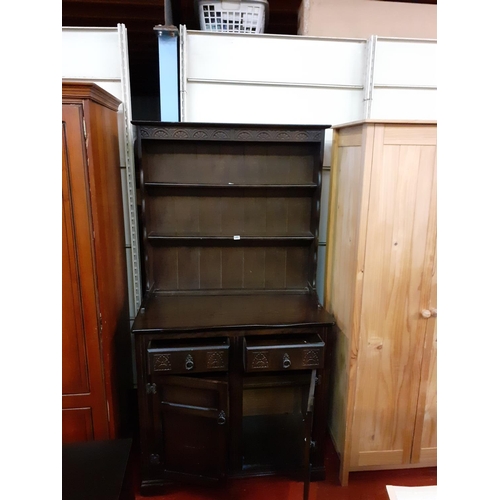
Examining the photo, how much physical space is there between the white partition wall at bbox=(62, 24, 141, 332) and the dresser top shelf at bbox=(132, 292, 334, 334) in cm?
61

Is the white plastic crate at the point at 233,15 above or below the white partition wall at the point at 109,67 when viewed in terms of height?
above

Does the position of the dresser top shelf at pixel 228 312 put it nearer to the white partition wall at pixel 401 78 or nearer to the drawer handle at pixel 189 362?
the drawer handle at pixel 189 362

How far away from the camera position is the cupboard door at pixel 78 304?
4.90 ft

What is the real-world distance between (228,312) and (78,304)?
68 cm

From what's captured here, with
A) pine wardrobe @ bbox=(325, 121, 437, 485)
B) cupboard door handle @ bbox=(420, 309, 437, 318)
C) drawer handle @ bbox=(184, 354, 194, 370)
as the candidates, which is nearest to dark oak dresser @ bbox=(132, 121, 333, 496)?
drawer handle @ bbox=(184, 354, 194, 370)

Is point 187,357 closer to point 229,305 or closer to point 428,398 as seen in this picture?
point 229,305

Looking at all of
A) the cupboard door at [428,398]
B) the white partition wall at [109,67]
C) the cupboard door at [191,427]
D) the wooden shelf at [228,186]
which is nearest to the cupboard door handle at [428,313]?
the cupboard door at [428,398]

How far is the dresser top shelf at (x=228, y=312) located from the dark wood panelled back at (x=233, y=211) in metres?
0.11

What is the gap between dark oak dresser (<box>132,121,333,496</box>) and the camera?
66.5 inches

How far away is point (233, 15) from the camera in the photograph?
6.42ft
